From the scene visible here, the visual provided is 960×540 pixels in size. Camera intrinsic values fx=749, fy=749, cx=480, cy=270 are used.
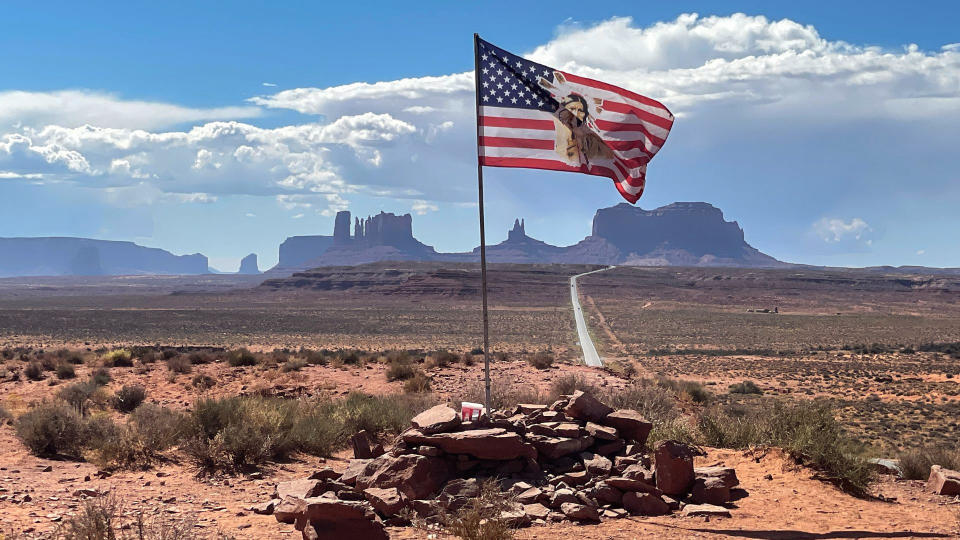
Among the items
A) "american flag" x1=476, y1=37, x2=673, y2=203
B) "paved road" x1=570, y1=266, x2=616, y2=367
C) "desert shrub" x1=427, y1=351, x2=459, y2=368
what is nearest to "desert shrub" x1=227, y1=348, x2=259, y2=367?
"desert shrub" x1=427, y1=351, x2=459, y2=368

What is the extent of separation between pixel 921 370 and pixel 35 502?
40.5 meters

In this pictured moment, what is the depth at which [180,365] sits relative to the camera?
84.5ft

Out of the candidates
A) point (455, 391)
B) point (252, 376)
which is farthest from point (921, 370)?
point (252, 376)

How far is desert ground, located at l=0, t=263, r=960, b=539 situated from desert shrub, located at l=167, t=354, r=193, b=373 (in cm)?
16

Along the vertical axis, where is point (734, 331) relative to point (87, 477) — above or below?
below

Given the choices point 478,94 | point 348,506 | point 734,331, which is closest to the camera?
point 348,506

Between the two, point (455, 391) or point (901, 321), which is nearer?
point (455, 391)

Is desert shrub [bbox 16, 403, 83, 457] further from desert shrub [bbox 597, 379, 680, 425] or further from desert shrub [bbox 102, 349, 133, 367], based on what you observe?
desert shrub [bbox 102, 349, 133, 367]

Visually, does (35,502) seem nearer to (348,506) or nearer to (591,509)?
(348,506)

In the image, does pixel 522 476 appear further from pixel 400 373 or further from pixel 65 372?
pixel 65 372

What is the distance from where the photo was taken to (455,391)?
21.6 metres

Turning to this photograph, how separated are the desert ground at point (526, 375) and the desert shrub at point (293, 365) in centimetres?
13

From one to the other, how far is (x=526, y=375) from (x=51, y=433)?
15090 millimetres

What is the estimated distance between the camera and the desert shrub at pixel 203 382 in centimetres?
2312
